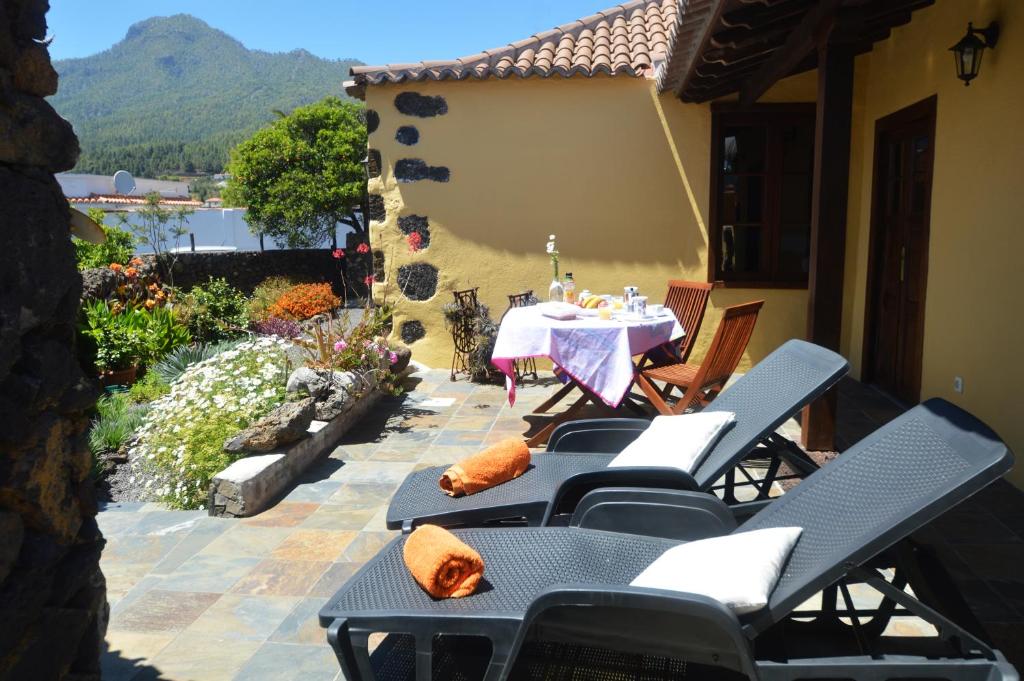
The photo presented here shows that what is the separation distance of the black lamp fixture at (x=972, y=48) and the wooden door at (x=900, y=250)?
2.72 feet

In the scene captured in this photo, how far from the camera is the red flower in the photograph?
7805 mm

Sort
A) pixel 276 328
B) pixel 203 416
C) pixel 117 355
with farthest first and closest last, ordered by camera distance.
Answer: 1. pixel 276 328
2. pixel 117 355
3. pixel 203 416

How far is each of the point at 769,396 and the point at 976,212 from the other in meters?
2.42

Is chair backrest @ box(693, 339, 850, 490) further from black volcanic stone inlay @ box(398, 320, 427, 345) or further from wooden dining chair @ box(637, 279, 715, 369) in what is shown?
black volcanic stone inlay @ box(398, 320, 427, 345)

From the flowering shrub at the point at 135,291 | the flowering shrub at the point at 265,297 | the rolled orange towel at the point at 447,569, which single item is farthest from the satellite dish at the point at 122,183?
the rolled orange towel at the point at 447,569

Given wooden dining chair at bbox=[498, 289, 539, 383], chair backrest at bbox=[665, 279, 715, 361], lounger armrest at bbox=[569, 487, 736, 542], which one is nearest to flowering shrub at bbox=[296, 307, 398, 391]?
wooden dining chair at bbox=[498, 289, 539, 383]

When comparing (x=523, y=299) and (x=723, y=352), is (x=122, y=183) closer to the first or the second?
(x=523, y=299)

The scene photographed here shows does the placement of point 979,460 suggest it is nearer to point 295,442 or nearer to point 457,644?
point 457,644

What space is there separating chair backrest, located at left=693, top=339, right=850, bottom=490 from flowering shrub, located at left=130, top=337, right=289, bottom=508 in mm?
2714

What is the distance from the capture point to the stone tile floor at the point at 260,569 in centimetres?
265

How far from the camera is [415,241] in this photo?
7809mm

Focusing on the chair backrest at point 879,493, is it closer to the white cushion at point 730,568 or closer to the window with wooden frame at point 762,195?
the white cushion at point 730,568

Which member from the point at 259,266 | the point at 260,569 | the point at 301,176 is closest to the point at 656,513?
the point at 260,569

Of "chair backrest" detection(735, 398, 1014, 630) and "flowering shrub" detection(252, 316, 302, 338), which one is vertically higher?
"chair backrest" detection(735, 398, 1014, 630)
